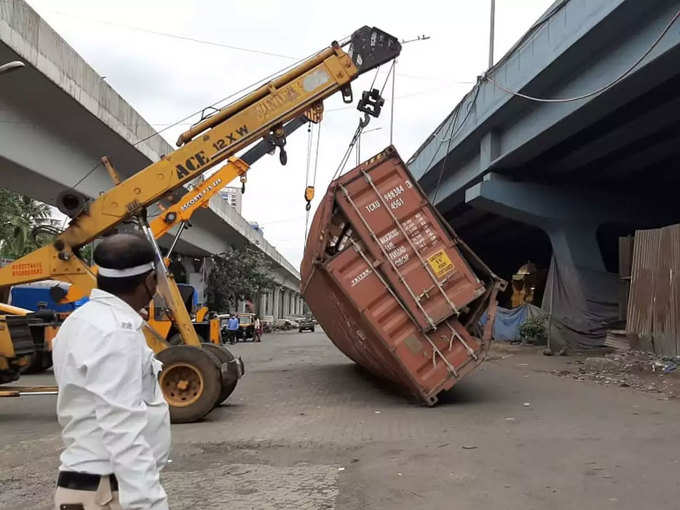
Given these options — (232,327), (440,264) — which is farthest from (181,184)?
(232,327)

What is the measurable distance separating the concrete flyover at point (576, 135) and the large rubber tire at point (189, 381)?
8.61 metres

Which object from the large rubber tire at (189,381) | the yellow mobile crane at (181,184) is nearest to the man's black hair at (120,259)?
the yellow mobile crane at (181,184)

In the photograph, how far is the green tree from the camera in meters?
28.1

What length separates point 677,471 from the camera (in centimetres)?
559

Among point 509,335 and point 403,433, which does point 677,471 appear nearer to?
point 403,433

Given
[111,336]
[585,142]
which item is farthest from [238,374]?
[585,142]

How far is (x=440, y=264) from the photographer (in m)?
9.59

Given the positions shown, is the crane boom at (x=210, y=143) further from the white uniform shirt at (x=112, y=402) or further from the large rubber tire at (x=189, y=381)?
the white uniform shirt at (x=112, y=402)

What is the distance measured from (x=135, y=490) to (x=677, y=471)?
5318mm

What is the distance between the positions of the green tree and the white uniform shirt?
1091 inches

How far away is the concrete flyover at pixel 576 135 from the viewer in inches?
451

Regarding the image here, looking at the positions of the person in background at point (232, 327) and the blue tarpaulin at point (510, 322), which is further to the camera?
the person in background at point (232, 327)

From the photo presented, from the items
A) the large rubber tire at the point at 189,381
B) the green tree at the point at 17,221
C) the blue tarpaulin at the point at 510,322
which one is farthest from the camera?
the green tree at the point at 17,221

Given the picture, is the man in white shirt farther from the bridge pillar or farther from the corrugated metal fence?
the bridge pillar
